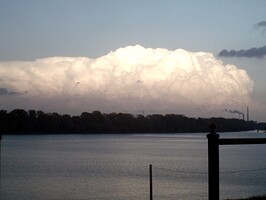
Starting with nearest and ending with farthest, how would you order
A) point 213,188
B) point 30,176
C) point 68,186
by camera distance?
point 213,188
point 68,186
point 30,176

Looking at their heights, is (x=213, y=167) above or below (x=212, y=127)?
below

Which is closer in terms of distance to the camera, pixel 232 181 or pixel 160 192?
pixel 160 192

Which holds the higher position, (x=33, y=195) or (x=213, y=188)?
(x=213, y=188)

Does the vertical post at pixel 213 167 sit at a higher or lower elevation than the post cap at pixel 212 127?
lower

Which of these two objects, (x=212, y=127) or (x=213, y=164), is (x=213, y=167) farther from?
(x=212, y=127)

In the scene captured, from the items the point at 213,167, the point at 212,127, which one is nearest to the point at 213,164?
the point at 213,167

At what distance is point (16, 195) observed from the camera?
34.2 m

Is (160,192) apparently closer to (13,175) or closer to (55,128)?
(13,175)

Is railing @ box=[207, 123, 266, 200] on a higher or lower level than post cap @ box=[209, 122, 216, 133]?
lower

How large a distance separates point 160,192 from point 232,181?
10.4m

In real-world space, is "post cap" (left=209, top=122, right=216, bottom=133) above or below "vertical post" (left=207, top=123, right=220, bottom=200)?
above

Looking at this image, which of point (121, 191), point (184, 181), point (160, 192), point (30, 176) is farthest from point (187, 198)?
point (30, 176)

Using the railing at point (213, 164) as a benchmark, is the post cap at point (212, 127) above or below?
above

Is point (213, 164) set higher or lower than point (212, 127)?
lower
